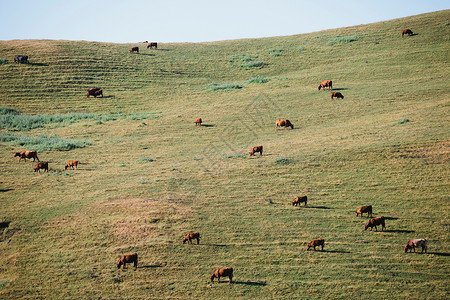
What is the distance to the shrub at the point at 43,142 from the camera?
41469 mm

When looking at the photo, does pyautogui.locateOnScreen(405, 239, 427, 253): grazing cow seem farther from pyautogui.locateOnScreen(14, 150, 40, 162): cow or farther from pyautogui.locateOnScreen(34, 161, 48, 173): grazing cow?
pyautogui.locateOnScreen(14, 150, 40, 162): cow

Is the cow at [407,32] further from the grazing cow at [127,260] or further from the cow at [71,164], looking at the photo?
the grazing cow at [127,260]

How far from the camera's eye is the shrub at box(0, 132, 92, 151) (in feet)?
136

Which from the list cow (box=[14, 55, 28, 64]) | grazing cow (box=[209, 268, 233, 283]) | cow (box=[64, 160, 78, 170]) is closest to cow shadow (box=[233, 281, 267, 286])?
grazing cow (box=[209, 268, 233, 283])

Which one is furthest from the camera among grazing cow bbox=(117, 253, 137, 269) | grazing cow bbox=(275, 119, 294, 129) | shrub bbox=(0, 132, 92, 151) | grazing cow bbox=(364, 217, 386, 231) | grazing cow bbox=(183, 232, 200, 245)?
grazing cow bbox=(275, 119, 294, 129)

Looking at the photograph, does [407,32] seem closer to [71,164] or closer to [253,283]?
[71,164]

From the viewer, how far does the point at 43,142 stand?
42.7 metres

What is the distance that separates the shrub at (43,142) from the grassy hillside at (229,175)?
0.21 metres

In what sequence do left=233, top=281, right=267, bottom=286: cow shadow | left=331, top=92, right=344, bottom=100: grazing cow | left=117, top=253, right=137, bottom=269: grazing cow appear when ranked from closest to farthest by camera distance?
1. left=233, top=281, right=267, bottom=286: cow shadow
2. left=117, top=253, right=137, bottom=269: grazing cow
3. left=331, top=92, right=344, bottom=100: grazing cow

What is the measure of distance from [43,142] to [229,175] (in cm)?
2205

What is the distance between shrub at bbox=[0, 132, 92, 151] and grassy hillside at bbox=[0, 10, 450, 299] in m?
0.21

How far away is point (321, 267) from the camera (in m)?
20.8

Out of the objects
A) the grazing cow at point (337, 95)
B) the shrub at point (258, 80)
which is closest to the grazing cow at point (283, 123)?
the grazing cow at point (337, 95)

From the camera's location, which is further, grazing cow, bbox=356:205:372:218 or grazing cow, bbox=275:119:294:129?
grazing cow, bbox=275:119:294:129
